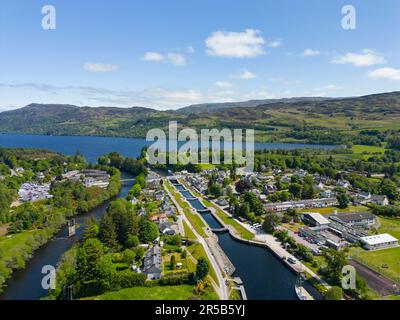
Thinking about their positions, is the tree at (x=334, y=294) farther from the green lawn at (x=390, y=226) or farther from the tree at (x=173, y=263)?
the green lawn at (x=390, y=226)

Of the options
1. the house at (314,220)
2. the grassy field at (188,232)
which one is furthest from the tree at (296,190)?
the grassy field at (188,232)

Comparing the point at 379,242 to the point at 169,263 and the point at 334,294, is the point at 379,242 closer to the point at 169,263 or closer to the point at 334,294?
the point at 334,294

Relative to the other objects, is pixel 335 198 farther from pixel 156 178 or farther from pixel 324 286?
pixel 156 178

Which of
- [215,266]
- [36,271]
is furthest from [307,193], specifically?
[36,271]

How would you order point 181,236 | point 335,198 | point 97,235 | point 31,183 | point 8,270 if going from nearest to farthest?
point 8,270
point 97,235
point 181,236
point 335,198
point 31,183

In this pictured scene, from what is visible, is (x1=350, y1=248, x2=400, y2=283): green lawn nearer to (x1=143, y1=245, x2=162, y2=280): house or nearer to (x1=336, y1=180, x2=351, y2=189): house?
(x1=143, y1=245, x2=162, y2=280): house

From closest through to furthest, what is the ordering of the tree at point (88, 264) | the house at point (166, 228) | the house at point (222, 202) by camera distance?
the tree at point (88, 264) → the house at point (166, 228) → the house at point (222, 202)

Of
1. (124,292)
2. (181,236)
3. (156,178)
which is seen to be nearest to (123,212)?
(181,236)
